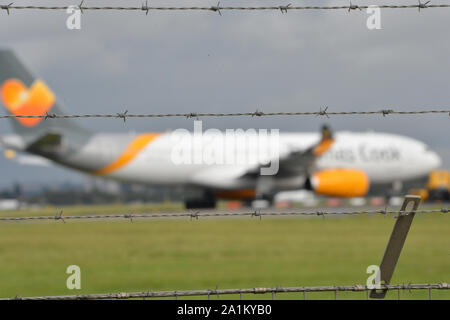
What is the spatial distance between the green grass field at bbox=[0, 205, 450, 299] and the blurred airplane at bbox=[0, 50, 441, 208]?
979cm

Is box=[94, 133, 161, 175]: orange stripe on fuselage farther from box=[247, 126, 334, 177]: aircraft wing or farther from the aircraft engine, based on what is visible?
the aircraft engine

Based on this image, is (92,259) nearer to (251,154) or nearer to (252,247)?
(252,247)

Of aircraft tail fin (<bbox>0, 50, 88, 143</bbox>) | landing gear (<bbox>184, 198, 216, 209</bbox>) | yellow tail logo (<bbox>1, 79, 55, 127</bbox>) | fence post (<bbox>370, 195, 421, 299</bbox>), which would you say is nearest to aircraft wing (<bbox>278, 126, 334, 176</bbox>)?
landing gear (<bbox>184, 198, 216, 209</bbox>)

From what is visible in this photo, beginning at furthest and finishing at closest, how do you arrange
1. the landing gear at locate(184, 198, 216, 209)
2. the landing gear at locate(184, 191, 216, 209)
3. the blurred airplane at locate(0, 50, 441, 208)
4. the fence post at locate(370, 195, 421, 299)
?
the landing gear at locate(184, 191, 216, 209), the landing gear at locate(184, 198, 216, 209), the blurred airplane at locate(0, 50, 441, 208), the fence post at locate(370, 195, 421, 299)

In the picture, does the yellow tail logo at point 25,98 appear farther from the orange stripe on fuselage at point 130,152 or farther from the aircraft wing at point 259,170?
the aircraft wing at point 259,170

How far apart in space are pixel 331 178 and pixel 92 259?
76.1 ft

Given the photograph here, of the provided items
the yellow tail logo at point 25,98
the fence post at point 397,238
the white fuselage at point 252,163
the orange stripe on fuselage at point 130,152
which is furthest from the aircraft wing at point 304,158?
the fence post at point 397,238

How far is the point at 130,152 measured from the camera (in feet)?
131

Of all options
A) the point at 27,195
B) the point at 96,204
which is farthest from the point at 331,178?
the point at 27,195

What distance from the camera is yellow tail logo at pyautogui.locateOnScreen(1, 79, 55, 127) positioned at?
40309mm

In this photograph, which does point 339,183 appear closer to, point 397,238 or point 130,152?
point 130,152

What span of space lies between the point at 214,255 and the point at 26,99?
2449 centimetres

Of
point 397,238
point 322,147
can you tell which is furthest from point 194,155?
point 397,238

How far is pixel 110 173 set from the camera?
132 ft
